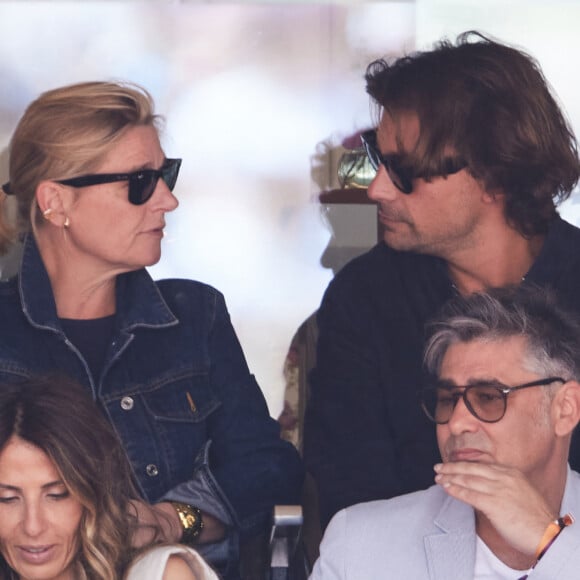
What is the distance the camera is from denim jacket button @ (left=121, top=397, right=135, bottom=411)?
4.02 metres

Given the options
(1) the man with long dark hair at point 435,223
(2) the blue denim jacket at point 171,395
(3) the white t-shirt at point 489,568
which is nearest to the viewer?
(3) the white t-shirt at point 489,568

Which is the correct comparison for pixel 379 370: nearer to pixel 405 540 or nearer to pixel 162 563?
pixel 405 540

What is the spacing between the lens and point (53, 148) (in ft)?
13.2

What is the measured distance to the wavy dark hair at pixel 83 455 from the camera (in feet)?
11.2

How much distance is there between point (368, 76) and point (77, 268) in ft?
3.12

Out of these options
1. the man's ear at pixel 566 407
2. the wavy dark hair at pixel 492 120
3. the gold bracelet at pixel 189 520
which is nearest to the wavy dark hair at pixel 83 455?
the gold bracelet at pixel 189 520

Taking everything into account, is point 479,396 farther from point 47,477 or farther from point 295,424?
point 295,424

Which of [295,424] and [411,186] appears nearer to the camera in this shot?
[411,186]

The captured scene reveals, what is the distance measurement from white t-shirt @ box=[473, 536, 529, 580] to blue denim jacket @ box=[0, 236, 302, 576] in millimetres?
732

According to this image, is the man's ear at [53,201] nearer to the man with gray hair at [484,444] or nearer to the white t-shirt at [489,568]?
the man with gray hair at [484,444]

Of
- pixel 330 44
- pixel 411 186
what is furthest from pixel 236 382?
pixel 330 44

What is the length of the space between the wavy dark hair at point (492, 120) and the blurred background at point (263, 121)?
Result: 715mm

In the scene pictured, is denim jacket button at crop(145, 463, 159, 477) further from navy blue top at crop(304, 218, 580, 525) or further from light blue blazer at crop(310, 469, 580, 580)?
light blue blazer at crop(310, 469, 580, 580)

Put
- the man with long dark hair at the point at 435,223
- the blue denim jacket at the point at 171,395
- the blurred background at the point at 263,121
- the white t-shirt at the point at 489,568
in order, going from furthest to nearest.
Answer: the blurred background at the point at 263,121 → the man with long dark hair at the point at 435,223 → the blue denim jacket at the point at 171,395 → the white t-shirt at the point at 489,568
